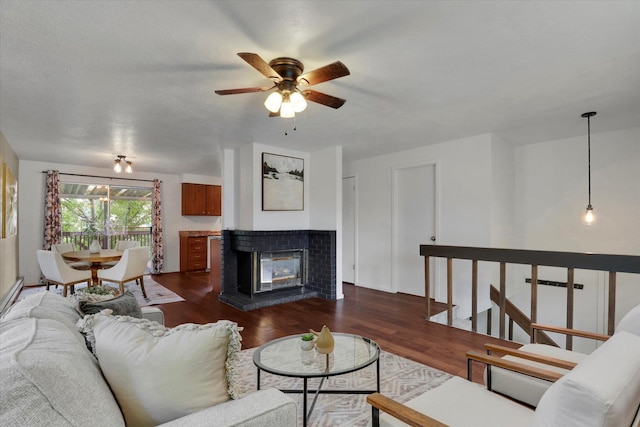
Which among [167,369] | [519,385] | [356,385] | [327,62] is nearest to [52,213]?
[327,62]

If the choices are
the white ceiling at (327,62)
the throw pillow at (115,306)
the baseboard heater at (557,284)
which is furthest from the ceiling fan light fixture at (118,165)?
the baseboard heater at (557,284)

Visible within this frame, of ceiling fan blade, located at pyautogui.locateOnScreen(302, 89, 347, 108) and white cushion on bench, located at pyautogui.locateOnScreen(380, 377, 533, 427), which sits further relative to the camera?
ceiling fan blade, located at pyautogui.locateOnScreen(302, 89, 347, 108)

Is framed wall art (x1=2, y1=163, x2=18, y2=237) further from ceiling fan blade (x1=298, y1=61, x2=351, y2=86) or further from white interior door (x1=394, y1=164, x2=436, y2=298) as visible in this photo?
white interior door (x1=394, y1=164, x2=436, y2=298)

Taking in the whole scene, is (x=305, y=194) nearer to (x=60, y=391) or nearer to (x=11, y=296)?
(x=11, y=296)

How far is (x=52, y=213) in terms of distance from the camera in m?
5.88

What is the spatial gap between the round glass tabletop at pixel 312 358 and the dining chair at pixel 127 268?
3.27 meters

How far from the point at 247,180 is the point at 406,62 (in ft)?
9.88

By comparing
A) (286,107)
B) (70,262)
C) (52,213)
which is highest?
(286,107)

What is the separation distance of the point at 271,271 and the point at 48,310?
142 inches

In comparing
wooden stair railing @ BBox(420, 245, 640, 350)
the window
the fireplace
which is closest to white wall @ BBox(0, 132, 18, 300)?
the window

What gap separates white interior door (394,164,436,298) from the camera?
193 inches

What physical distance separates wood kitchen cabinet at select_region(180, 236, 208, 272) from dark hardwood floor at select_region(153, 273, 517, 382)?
1.90 meters

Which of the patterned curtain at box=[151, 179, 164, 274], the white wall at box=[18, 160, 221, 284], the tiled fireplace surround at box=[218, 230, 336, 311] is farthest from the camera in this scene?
the patterned curtain at box=[151, 179, 164, 274]

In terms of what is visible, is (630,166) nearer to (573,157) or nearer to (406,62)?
(573,157)
